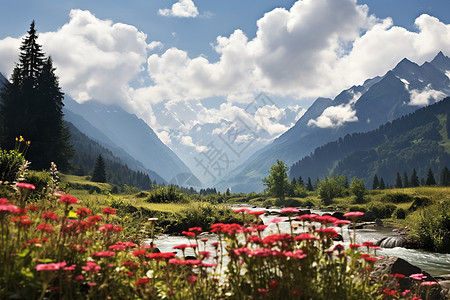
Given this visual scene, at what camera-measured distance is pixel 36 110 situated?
4381cm

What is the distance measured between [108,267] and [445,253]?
20.6 m

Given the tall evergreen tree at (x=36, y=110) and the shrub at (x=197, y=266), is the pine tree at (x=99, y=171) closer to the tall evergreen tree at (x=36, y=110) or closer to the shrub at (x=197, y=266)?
the tall evergreen tree at (x=36, y=110)

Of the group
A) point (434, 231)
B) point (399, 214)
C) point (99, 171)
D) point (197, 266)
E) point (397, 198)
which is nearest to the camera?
point (197, 266)

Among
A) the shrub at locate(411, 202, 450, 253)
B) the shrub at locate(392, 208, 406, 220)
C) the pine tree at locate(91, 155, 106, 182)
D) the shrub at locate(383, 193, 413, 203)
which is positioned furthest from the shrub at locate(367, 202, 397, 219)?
the pine tree at locate(91, 155, 106, 182)

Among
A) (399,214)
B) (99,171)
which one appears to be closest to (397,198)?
(399,214)

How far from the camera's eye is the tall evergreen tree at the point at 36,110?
136ft

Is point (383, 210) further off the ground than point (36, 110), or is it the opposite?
point (36, 110)

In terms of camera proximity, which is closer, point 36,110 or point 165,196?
point 165,196

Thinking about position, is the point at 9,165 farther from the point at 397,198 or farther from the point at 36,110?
the point at 397,198

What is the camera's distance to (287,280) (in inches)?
134

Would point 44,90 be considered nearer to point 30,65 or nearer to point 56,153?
point 30,65

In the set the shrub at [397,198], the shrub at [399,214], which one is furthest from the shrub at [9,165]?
the shrub at [397,198]

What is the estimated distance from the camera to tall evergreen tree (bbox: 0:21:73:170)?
4131cm

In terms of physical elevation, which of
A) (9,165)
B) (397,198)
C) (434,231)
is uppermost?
(9,165)
